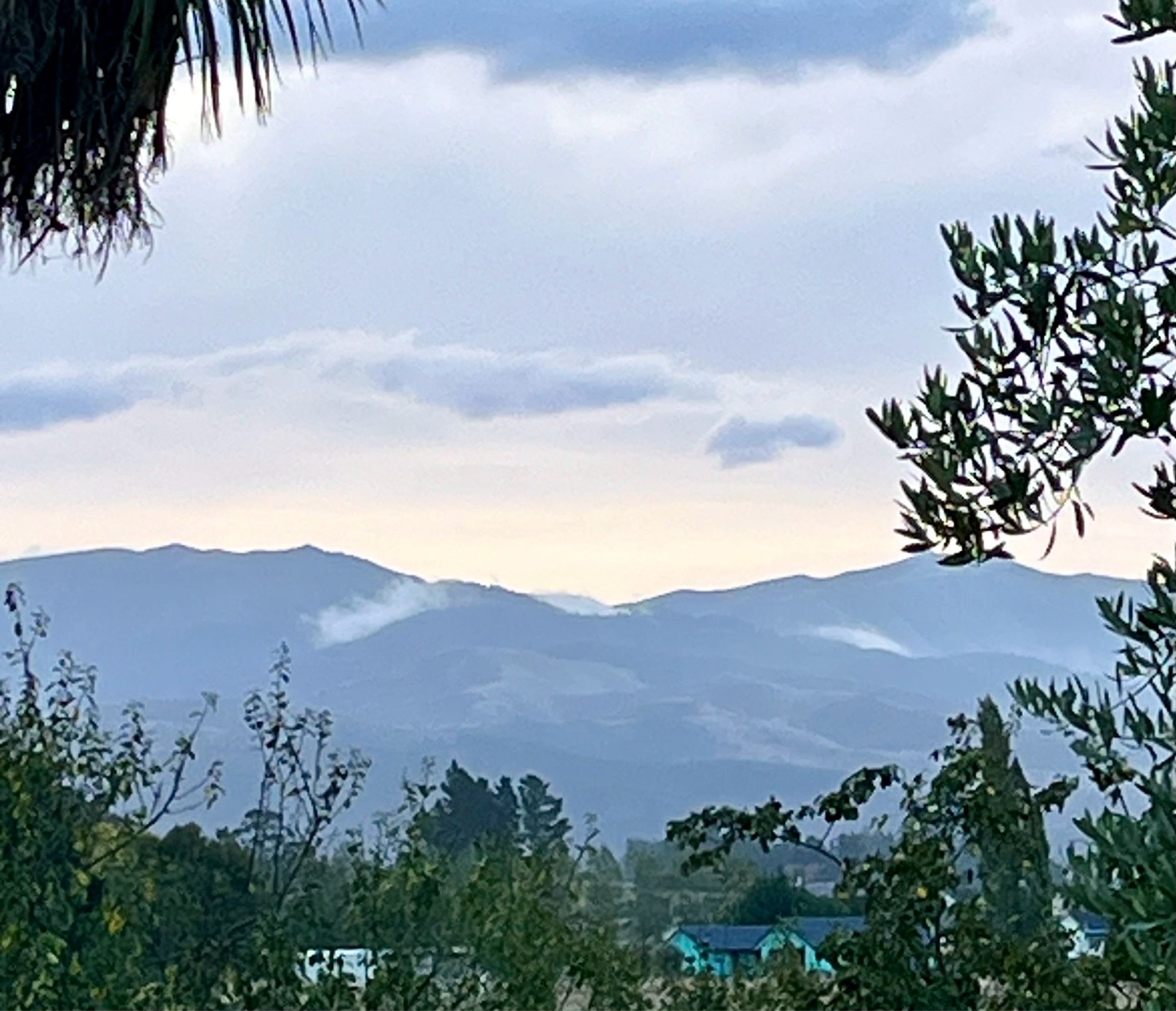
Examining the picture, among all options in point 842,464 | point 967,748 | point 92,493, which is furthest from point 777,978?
point 92,493

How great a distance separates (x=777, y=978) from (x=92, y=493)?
5130 millimetres

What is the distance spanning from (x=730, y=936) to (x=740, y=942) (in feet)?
0.12

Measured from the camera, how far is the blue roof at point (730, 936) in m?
5.96

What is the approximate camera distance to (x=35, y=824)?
4.99m

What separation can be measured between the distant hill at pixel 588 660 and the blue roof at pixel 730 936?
17.4 inches

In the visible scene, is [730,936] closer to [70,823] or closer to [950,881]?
[950,881]

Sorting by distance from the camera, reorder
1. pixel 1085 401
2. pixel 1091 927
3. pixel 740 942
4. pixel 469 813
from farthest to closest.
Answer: pixel 469 813
pixel 740 942
pixel 1091 927
pixel 1085 401

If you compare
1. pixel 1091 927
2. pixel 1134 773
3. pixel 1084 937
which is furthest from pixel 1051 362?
pixel 1084 937

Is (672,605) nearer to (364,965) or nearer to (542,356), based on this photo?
(542,356)

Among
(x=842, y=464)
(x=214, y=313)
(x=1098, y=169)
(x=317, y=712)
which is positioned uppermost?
(x=214, y=313)

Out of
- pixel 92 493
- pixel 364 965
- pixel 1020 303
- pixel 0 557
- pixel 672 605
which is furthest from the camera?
pixel 672 605

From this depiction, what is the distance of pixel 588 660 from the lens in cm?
4438

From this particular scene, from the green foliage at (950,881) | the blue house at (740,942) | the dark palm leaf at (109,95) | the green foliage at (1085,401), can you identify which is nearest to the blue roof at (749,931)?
the blue house at (740,942)

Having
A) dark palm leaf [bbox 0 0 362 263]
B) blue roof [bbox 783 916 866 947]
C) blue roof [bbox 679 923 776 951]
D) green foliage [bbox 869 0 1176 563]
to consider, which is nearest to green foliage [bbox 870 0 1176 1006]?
green foliage [bbox 869 0 1176 563]
